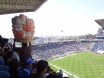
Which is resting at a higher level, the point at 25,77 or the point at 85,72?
the point at 25,77

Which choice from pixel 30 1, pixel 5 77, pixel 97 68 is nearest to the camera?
pixel 5 77

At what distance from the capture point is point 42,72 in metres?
3.75

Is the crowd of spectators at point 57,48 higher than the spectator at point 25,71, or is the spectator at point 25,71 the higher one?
the spectator at point 25,71

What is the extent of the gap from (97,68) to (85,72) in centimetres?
415

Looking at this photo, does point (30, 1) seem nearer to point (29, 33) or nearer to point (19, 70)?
point (29, 33)

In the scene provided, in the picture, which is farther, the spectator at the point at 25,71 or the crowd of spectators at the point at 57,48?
the crowd of spectators at the point at 57,48

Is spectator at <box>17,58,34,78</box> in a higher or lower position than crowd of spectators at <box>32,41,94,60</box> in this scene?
higher


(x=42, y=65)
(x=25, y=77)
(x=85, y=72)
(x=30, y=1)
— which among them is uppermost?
(x=30, y=1)

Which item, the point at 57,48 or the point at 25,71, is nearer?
the point at 25,71

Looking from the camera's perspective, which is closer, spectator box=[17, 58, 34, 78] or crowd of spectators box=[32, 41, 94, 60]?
spectator box=[17, 58, 34, 78]

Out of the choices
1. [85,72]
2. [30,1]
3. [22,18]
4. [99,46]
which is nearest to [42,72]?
[22,18]

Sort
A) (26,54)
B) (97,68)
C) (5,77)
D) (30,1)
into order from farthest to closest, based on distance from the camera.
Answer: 1. (97,68)
2. (30,1)
3. (26,54)
4. (5,77)

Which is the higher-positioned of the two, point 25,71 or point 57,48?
point 25,71

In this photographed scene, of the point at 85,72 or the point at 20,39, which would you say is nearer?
→ the point at 20,39
